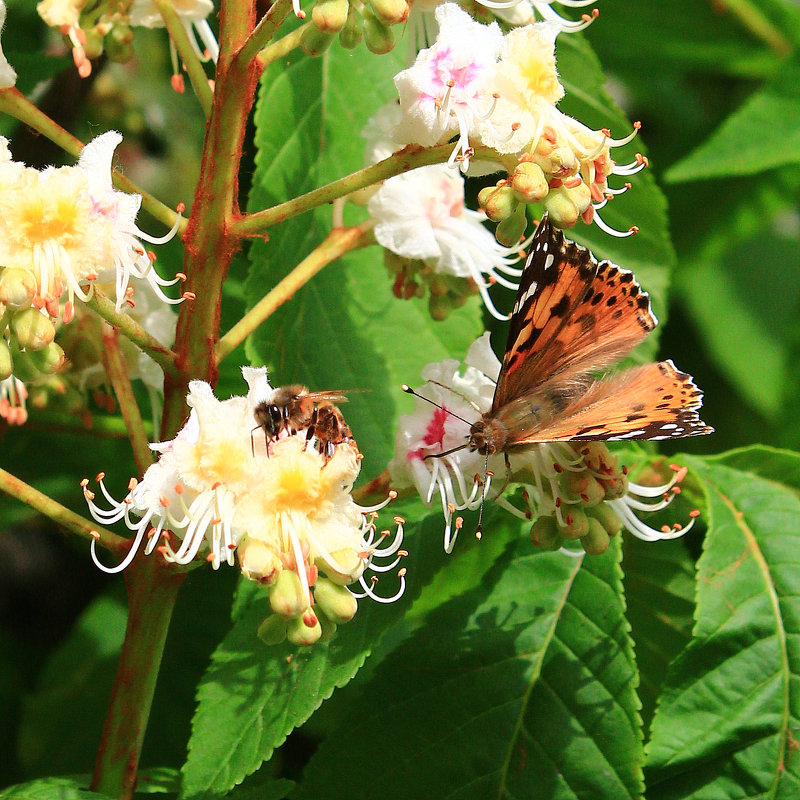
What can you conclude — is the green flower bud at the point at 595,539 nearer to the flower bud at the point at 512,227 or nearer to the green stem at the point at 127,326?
the flower bud at the point at 512,227

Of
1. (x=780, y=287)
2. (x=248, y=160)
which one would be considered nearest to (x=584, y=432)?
(x=248, y=160)

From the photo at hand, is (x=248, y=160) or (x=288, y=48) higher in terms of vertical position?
(x=248, y=160)

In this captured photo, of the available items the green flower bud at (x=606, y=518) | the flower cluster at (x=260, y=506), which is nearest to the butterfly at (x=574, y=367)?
the green flower bud at (x=606, y=518)

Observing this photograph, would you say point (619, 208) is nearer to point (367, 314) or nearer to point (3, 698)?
point (367, 314)

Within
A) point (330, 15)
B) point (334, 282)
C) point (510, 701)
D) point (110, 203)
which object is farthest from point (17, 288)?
point (510, 701)

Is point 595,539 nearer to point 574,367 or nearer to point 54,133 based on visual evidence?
point 574,367
